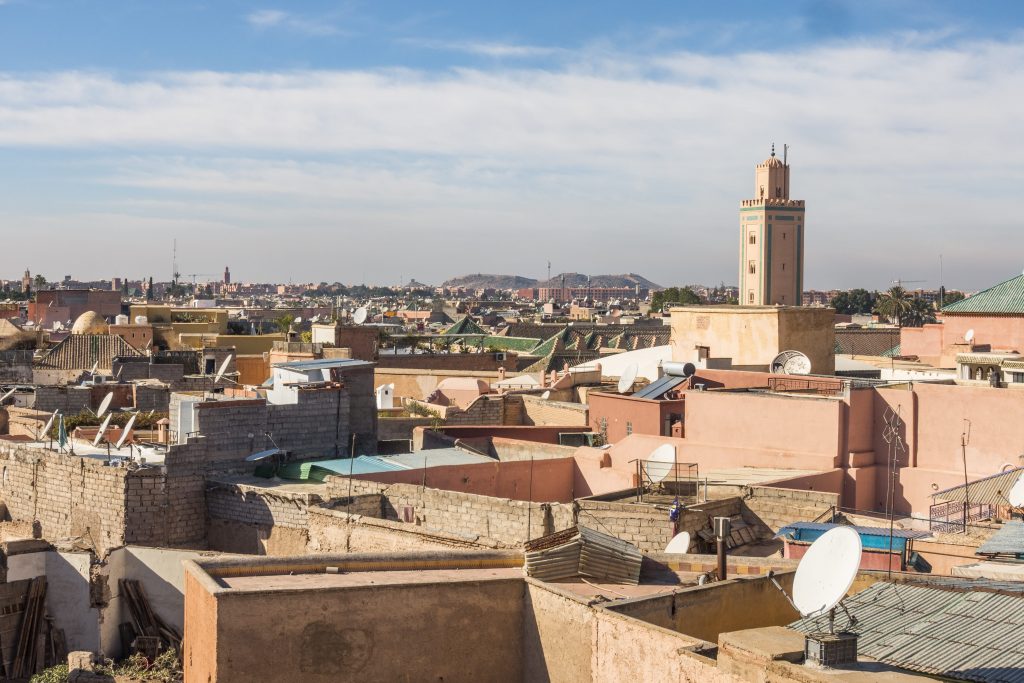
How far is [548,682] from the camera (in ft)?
30.6

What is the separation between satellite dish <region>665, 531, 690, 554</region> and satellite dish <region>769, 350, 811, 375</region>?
873cm

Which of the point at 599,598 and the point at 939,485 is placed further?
the point at 939,485

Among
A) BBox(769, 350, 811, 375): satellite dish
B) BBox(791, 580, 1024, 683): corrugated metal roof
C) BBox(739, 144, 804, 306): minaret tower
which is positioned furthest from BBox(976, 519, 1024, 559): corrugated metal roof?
BBox(739, 144, 804, 306): minaret tower

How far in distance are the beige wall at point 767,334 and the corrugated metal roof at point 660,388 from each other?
2571mm

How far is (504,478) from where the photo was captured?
16.6 m

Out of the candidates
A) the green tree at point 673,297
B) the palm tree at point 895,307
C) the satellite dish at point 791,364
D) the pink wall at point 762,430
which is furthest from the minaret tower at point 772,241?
the pink wall at point 762,430

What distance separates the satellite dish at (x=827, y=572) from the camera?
282 inches

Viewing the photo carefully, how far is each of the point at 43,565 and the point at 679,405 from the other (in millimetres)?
9457

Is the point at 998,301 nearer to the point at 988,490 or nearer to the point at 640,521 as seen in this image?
the point at 988,490

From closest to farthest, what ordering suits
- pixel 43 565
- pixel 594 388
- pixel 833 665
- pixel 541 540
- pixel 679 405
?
1. pixel 833 665
2. pixel 541 540
3. pixel 43 565
4. pixel 679 405
5. pixel 594 388

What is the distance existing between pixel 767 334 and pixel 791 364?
2.72m

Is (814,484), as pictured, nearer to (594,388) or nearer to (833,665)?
(833,665)

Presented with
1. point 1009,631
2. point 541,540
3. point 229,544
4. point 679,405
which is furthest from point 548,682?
point 679,405

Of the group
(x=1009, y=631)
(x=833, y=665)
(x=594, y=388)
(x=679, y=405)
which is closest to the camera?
(x=833, y=665)
